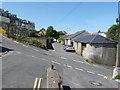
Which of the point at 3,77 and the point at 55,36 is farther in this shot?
the point at 55,36

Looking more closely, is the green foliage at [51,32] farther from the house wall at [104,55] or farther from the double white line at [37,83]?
the double white line at [37,83]

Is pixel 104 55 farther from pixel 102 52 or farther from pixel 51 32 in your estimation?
pixel 51 32

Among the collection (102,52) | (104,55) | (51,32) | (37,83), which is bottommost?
(37,83)

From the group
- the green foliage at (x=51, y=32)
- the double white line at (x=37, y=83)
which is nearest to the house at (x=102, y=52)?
the double white line at (x=37, y=83)

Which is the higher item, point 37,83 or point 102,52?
point 102,52

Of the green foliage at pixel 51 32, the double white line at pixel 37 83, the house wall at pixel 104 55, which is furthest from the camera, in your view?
the green foliage at pixel 51 32

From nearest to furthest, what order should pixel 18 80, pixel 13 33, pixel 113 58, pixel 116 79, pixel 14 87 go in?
pixel 14 87
pixel 18 80
pixel 116 79
pixel 113 58
pixel 13 33

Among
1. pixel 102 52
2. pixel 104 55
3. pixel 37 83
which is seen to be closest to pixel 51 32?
pixel 102 52

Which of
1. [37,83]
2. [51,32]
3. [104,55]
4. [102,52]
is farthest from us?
[51,32]

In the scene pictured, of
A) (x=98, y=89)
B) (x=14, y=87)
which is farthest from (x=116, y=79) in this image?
(x=14, y=87)

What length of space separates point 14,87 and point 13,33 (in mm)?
36168

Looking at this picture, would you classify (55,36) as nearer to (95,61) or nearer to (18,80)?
(95,61)

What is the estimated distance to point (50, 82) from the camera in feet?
26.9

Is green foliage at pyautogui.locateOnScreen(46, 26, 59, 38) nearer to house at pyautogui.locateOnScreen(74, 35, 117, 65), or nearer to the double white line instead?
house at pyautogui.locateOnScreen(74, 35, 117, 65)
